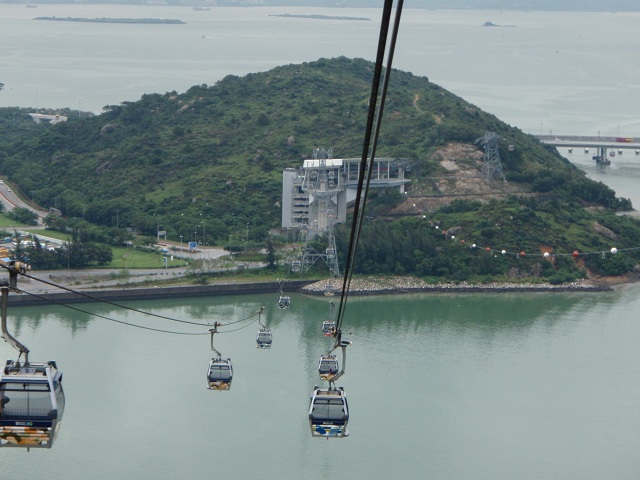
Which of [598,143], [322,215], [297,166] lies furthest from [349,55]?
[322,215]

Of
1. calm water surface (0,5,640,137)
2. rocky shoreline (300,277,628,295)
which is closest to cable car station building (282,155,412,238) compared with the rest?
rocky shoreline (300,277,628,295)

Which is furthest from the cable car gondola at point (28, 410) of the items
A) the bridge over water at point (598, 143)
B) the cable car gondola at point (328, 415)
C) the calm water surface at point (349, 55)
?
the calm water surface at point (349, 55)

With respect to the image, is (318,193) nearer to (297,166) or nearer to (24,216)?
(297,166)

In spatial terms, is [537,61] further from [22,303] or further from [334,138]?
[22,303]

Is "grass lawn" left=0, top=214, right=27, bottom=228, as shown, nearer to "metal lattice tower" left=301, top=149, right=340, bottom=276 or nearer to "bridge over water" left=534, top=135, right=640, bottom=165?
"metal lattice tower" left=301, top=149, right=340, bottom=276

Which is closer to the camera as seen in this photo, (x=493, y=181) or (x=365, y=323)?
(x=365, y=323)

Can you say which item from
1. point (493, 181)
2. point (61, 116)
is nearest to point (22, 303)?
point (493, 181)
